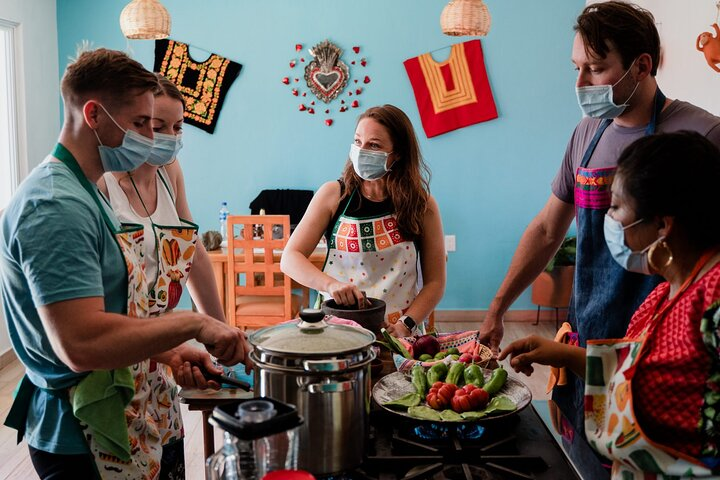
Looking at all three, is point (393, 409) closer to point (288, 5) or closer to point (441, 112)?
point (441, 112)

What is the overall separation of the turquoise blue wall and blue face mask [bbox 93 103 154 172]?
165 inches

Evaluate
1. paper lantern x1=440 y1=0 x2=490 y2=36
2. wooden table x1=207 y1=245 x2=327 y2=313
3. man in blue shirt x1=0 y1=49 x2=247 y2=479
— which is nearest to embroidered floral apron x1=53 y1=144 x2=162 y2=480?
man in blue shirt x1=0 y1=49 x2=247 y2=479

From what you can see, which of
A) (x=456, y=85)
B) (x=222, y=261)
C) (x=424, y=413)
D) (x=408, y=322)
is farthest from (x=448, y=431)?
(x=456, y=85)

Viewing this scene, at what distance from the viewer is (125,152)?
4.67ft

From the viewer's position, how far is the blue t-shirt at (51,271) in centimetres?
121

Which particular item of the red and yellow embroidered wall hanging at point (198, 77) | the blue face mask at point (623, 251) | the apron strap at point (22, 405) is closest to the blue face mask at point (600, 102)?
the blue face mask at point (623, 251)

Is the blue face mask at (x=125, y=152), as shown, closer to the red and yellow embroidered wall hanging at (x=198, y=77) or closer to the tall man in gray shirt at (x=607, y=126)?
the tall man in gray shirt at (x=607, y=126)

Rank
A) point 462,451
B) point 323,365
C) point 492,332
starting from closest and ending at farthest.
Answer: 1. point 323,365
2. point 462,451
3. point 492,332

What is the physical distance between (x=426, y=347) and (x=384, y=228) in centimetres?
67

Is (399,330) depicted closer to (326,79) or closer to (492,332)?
(492,332)

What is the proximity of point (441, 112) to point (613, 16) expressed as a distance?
3814mm

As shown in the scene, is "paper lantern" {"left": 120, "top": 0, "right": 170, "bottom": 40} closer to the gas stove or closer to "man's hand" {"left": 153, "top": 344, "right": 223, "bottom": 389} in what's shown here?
"man's hand" {"left": 153, "top": 344, "right": 223, "bottom": 389}

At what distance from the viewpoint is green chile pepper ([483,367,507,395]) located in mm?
1445

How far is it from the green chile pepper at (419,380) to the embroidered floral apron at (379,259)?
2.45ft
